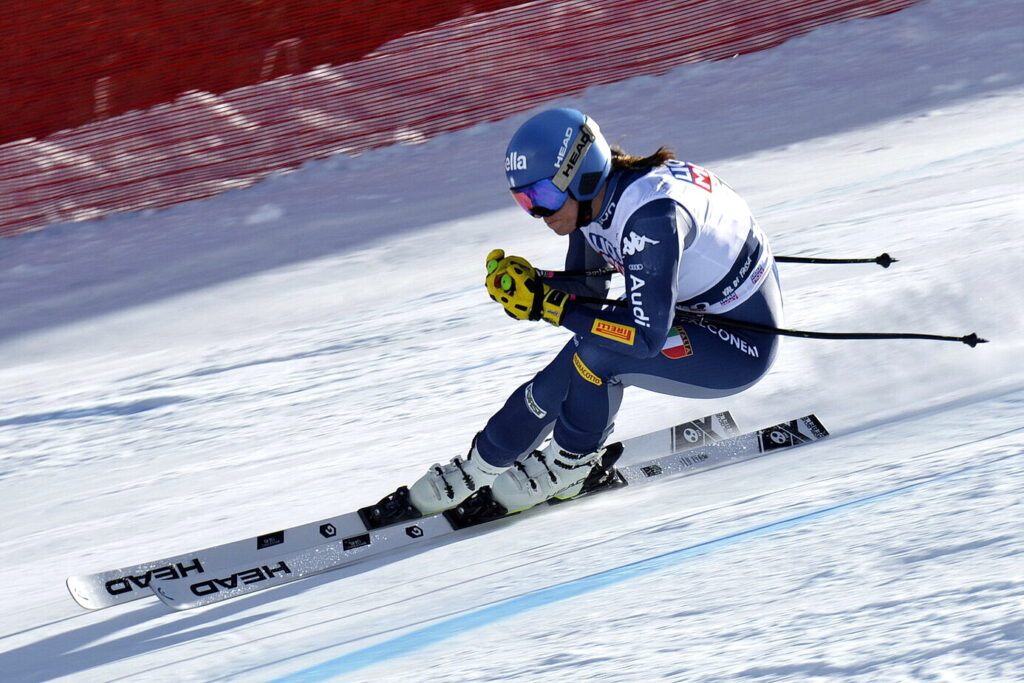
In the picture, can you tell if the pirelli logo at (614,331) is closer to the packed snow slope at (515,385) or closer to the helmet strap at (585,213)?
the helmet strap at (585,213)

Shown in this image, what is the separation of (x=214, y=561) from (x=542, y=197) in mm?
1286

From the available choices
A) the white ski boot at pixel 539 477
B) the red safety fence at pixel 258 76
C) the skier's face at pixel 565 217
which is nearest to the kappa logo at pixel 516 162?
the skier's face at pixel 565 217

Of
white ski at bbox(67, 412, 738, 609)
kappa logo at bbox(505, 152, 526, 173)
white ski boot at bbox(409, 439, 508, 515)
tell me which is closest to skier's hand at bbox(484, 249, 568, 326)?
kappa logo at bbox(505, 152, 526, 173)

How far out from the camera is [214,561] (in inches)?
131

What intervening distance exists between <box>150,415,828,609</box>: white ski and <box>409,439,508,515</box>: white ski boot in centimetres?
5

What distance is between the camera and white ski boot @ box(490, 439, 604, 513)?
343 centimetres

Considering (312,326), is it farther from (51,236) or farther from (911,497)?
(911,497)

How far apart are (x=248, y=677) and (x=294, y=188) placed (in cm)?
480

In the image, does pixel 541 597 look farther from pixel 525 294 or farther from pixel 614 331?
pixel 525 294

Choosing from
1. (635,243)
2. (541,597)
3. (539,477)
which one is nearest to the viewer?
(541,597)

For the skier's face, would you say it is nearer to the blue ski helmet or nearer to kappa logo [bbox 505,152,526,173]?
the blue ski helmet

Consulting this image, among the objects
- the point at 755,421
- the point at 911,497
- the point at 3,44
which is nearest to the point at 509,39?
the point at 3,44

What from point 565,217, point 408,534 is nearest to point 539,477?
point 408,534

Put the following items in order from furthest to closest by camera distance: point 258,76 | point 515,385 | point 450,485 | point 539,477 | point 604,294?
1. point 258,76
2. point 515,385
3. point 604,294
4. point 450,485
5. point 539,477
